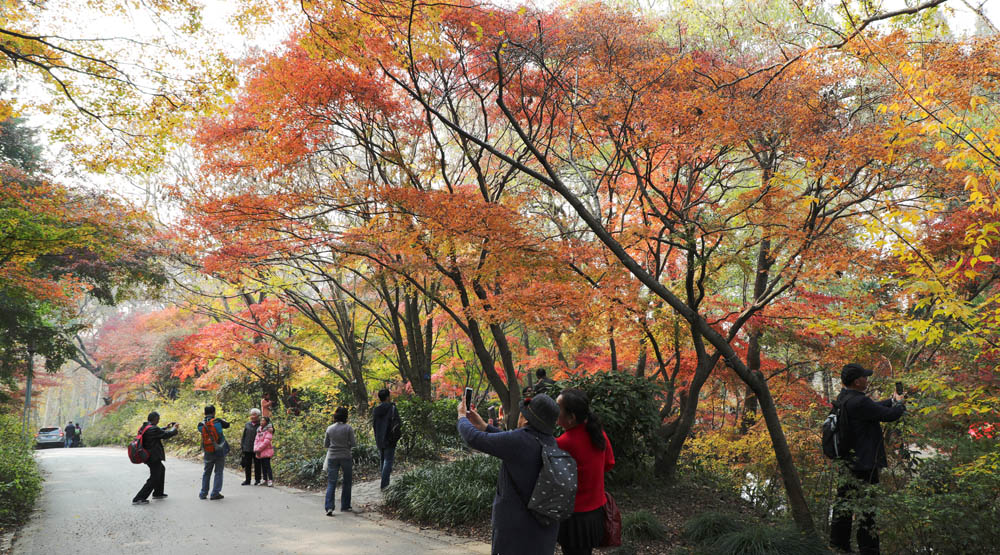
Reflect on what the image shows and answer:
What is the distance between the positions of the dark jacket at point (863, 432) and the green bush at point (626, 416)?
3.32m

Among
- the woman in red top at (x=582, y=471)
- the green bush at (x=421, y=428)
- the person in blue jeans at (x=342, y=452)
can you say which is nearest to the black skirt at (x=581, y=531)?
the woman in red top at (x=582, y=471)

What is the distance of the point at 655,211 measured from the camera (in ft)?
24.7

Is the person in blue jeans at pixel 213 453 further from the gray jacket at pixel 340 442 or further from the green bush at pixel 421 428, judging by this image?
the green bush at pixel 421 428

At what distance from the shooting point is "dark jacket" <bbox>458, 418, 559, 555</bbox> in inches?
134

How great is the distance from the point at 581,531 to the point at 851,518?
3.16m

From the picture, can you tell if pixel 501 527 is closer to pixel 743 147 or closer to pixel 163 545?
pixel 163 545

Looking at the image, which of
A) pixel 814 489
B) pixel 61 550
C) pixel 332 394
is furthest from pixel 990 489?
pixel 332 394

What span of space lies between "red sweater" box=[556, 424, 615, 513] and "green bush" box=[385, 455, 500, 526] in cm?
363

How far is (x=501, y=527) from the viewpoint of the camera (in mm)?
3463

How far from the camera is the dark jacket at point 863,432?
15.9ft

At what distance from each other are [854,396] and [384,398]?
22.5ft

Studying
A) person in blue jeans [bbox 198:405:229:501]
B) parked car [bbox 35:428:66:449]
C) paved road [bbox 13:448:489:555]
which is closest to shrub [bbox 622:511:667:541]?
paved road [bbox 13:448:489:555]

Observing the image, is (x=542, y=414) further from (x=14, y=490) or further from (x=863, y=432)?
(x=14, y=490)

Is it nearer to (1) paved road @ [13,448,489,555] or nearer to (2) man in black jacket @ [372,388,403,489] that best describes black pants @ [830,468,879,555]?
(1) paved road @ [13,448,489,555]
